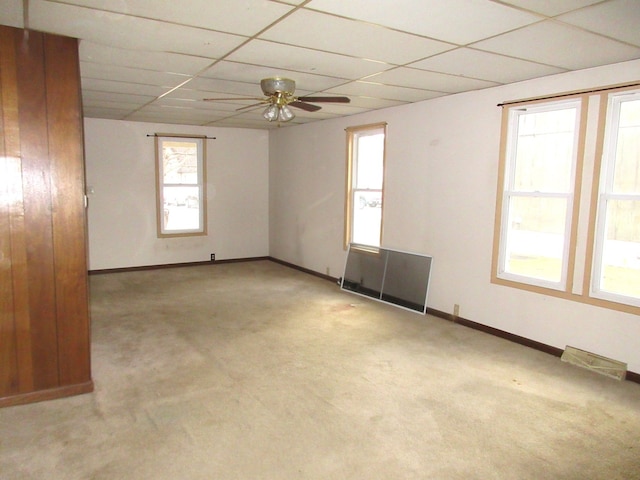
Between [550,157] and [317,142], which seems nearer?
[550,157]

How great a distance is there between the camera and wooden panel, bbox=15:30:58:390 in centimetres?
279

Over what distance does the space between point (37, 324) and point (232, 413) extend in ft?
4.65

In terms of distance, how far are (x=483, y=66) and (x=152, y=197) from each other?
561cm

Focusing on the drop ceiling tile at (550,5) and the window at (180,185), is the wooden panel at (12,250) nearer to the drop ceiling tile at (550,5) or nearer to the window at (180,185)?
the drop ceiling tile at (550,5)

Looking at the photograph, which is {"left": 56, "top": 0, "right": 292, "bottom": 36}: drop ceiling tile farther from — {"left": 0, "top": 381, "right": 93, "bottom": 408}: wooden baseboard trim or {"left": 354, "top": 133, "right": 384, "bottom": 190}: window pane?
{"left": 354, "top": 133, "right": 384, "bottom": 190}: window pane

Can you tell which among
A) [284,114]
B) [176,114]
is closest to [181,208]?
[176,114]

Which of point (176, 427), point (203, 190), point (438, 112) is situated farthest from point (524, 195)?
point (203, 190)

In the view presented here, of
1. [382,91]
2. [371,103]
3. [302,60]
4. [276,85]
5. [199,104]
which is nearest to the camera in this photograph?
[302,60]

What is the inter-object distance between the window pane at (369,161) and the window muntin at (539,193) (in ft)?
6.27

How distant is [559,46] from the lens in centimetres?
298

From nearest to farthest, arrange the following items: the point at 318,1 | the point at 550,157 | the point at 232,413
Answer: the point at 318,1
the point at 232,413
the point at 550,157

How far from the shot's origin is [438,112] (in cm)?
487

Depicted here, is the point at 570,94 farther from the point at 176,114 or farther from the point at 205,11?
the point at 176,114

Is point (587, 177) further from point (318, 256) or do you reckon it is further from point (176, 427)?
point (318, 256)
